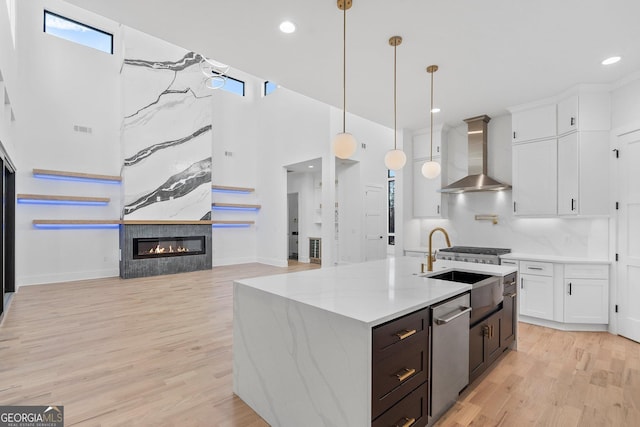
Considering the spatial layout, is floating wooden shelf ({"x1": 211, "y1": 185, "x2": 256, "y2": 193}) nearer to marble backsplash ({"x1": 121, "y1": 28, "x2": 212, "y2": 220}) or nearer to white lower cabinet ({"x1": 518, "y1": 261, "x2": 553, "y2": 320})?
marble backsplash ({"x1": 121, "y1": 28, "x2": 212, "y2": 220})

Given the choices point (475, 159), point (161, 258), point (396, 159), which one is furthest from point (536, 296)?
point (161, 258)

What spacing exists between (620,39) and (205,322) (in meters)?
5.26

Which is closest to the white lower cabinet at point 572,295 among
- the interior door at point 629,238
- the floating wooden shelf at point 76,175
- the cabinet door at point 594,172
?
the interior door at point 629,238

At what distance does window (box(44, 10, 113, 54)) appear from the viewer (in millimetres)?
6117

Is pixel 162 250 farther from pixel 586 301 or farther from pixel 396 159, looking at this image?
pixel 586 301

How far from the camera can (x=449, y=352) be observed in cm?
200

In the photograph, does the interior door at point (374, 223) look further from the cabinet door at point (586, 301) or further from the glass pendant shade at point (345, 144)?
the glass pendant shade at point (345, 144)

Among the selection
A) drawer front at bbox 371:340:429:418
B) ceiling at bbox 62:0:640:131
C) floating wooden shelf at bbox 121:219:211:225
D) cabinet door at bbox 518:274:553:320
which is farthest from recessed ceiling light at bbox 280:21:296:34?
floating wooden shelf at bbox 121:219:211:225

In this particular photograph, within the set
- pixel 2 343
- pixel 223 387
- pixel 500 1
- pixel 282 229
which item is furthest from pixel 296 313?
pixel 282 229

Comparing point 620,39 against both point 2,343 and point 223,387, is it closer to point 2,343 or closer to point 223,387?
point 223,387

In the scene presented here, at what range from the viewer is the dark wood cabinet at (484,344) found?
232 centimetres

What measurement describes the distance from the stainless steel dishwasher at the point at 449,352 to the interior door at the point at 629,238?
107 inches

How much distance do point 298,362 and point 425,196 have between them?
451 centimetres

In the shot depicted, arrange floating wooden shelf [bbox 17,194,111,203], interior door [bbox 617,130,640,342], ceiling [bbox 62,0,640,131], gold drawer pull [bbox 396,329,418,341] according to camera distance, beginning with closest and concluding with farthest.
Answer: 1. gold drawer pull [bbox 396,329,418,341]
2. ceiling [bbox 62,0,640,131]
3. interior door [bbox 617,130,640,342]
4. floating wooden shelf [bbox 17,194,111,203]
